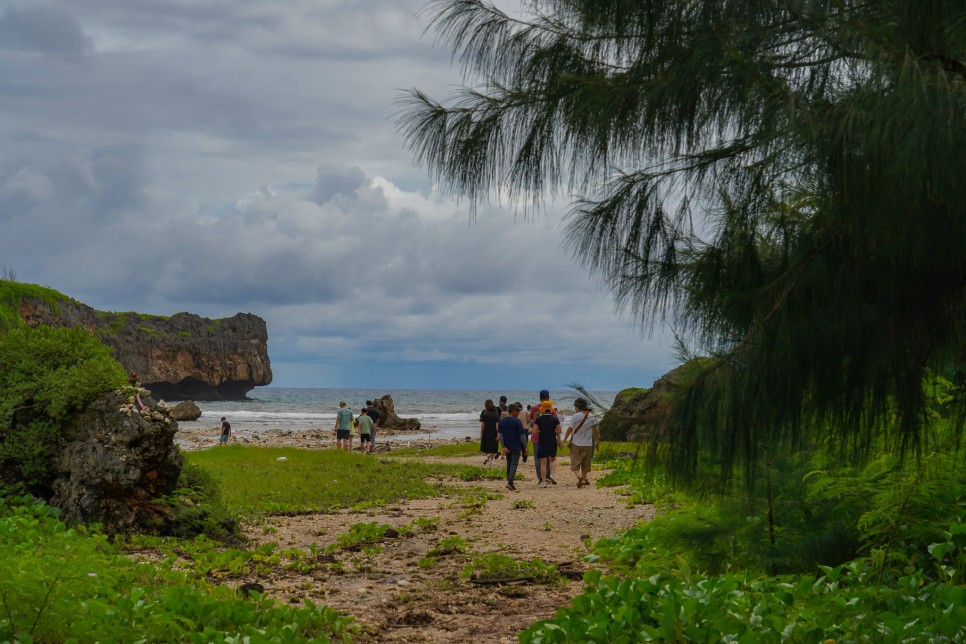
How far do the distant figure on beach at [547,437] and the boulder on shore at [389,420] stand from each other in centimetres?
2735

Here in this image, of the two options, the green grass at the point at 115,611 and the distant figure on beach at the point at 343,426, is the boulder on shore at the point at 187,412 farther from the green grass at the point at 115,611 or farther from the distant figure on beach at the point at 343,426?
the green grass at the point at 115,611

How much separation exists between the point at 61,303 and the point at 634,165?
61.7m

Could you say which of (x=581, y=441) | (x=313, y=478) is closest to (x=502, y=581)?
(x=581, y=441)

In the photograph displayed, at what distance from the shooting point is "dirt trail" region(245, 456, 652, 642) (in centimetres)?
646

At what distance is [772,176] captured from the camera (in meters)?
4.43

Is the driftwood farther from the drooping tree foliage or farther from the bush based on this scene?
the bush

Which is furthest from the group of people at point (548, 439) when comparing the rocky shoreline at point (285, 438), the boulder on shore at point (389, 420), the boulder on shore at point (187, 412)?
the boulder on shore at point (187, 412)

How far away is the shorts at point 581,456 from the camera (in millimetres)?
15594

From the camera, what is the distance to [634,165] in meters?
5.09

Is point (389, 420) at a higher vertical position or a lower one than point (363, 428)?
lower

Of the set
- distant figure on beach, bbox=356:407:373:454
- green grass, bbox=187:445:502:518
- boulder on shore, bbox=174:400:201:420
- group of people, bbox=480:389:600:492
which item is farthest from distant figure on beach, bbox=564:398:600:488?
boulder on shore, bbox=174:400:201:420

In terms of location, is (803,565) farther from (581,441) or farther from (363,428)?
(363,428)

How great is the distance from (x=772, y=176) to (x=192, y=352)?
9554 centimetres

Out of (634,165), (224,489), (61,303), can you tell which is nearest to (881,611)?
(634,165)
